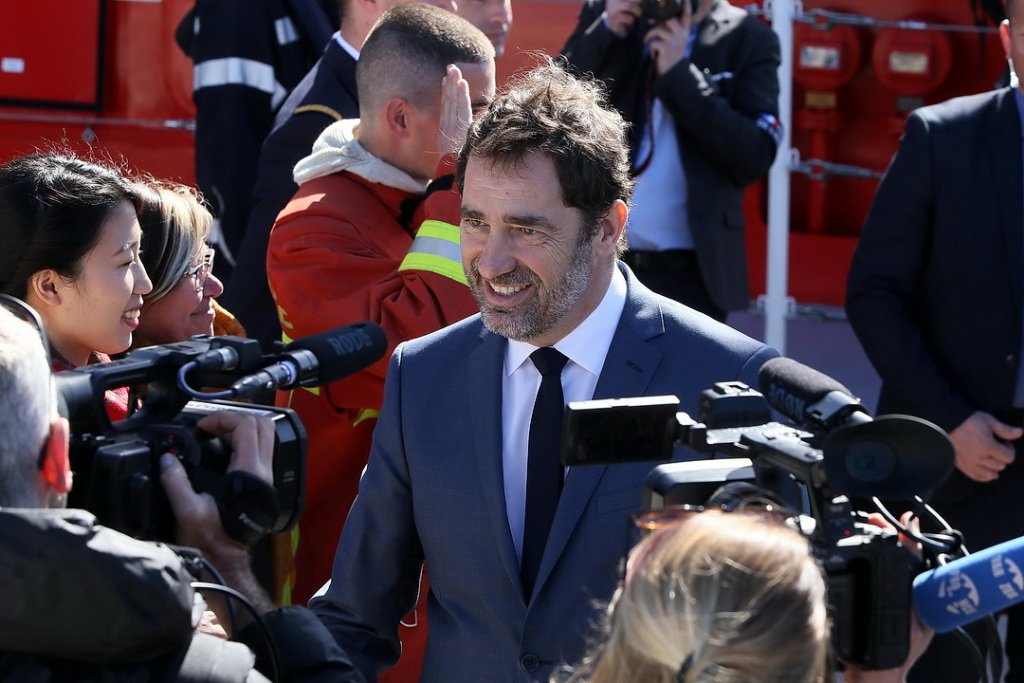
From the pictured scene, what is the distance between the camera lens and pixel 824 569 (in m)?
1.63

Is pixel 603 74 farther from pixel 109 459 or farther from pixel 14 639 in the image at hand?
pixel 14 639

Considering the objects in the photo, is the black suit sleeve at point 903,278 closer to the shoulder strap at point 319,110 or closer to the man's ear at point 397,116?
the man's ear at point 397,116

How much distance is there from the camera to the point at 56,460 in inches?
68.1

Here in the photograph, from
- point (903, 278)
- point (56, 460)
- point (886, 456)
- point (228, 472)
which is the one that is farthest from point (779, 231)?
point (56, 460)

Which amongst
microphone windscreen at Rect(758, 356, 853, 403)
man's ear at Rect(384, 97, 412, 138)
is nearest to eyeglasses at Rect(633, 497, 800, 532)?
microphone windscreen at Rect(758, 356, 853, 403)

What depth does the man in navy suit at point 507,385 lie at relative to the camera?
2.44 meters

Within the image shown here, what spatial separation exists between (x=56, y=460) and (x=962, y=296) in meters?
2.64

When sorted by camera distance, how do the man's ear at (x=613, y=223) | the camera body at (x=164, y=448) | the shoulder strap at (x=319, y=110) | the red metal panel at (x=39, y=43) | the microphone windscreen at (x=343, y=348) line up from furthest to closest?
the red metal panel at (x=39, y=43)
the shoulder strap at (x=319, y=110)
the man's ear at (x=613, y=223)
the microphone windscreen at (x=343, y=348)
the camera body at (x=164, y=448)

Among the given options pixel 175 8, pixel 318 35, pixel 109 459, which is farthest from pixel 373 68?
pixel 175 8

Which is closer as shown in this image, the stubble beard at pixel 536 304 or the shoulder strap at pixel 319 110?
the stubble beard at pixel 536 304

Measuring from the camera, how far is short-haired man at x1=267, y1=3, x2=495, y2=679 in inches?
135

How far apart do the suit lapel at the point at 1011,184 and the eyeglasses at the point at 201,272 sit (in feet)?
6.46

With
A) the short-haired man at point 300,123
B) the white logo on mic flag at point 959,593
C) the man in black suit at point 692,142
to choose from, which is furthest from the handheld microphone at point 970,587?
the man in black suit at point 692,142

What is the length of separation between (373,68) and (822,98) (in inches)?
103
